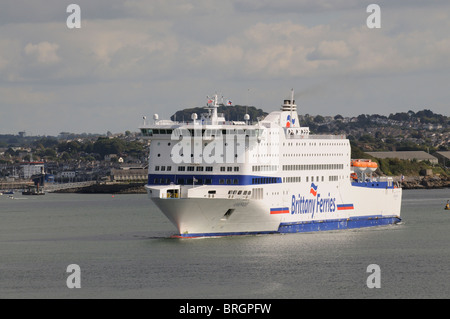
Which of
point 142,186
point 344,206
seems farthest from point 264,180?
point 142,186

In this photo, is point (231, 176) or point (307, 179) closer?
point (231, 176)

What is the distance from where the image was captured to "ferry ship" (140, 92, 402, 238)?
50.7m

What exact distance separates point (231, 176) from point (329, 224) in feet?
34.6

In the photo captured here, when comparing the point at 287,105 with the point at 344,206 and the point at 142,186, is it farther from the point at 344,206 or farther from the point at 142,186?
the point at 142,186

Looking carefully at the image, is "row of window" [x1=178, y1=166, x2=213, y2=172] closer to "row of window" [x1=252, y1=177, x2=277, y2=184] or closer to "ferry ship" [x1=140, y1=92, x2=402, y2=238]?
"ferry ship" [x1=140, y1=92, x2=402, y2=238]

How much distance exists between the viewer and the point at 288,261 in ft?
149

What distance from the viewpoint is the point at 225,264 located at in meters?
44.3

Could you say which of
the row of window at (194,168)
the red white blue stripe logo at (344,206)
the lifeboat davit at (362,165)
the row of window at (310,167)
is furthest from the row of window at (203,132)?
the lifeboat davit at (362,165)

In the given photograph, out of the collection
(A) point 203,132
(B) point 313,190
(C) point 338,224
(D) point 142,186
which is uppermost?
(A) point 203,132

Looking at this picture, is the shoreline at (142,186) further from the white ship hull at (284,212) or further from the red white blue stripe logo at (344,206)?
the red white blue stripe logo at (344,206)

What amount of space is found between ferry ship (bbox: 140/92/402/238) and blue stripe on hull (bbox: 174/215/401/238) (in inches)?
2.9

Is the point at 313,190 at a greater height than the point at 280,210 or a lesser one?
greater

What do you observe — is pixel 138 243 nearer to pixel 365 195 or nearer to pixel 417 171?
pixel 365 195

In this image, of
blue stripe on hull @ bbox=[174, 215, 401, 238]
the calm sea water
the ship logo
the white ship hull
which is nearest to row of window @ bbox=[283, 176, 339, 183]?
the ship logo
